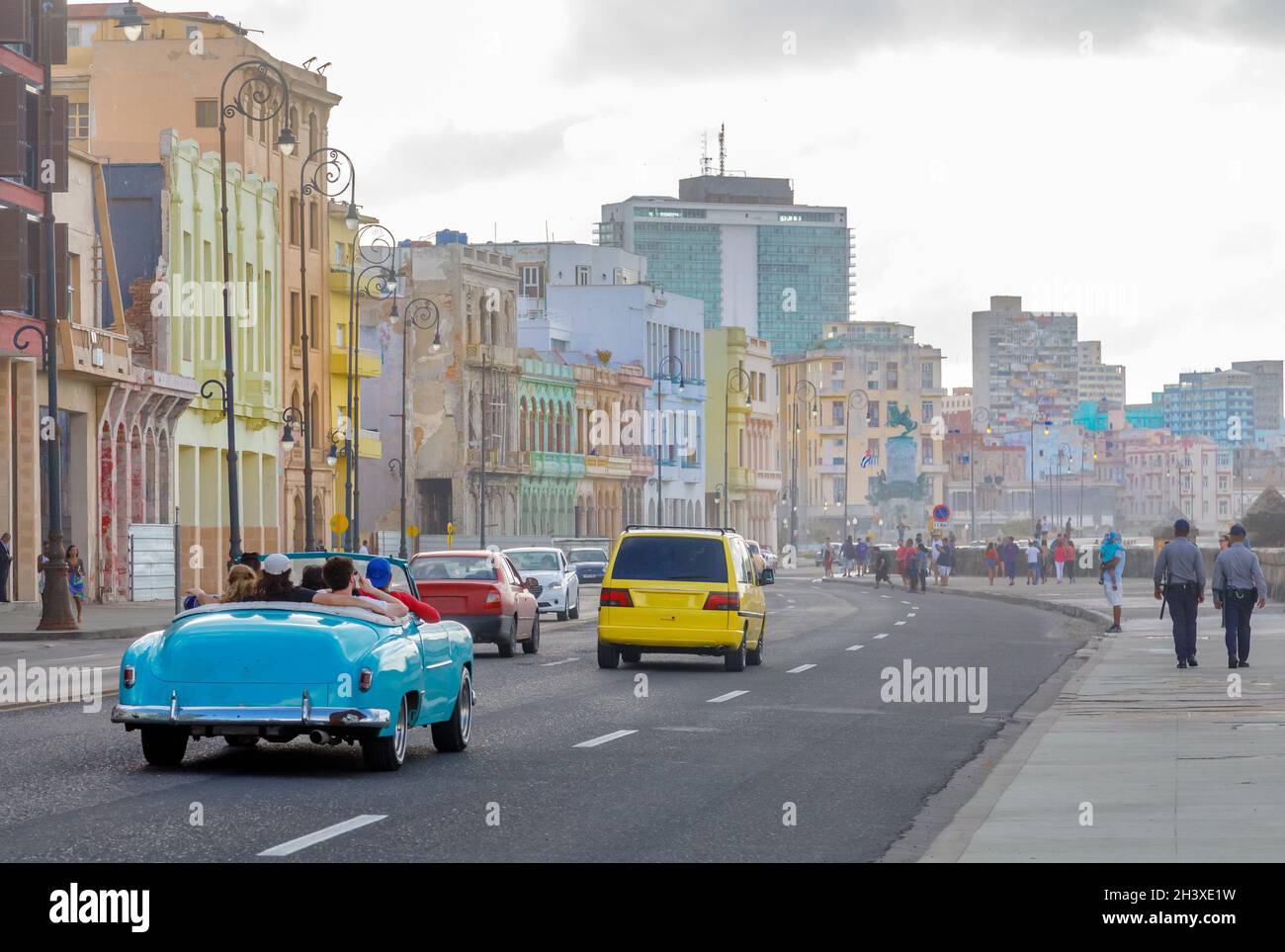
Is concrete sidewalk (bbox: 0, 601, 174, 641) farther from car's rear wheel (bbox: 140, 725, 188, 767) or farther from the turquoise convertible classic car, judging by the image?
the turquoise convertible classic car

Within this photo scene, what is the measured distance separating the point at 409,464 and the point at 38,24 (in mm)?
52070

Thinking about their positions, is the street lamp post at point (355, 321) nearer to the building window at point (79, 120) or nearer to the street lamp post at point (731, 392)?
the building window at point (79, 120)

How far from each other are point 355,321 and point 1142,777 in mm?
54239

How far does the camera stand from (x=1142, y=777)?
1475 cm

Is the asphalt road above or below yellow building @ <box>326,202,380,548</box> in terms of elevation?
below

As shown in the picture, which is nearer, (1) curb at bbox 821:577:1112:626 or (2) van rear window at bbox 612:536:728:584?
(2) van rear window at bbox 612:536:728:584

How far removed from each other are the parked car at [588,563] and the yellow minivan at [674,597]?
1838 inches

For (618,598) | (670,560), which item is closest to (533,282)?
(670,560)

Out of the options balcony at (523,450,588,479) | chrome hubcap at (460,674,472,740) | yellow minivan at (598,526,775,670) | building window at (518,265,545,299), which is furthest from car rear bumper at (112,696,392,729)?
building window at (518,265,545,299)

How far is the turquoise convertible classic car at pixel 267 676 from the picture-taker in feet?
47.4

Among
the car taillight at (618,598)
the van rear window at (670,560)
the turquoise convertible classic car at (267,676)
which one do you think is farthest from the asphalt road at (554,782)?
the van rear window at (670,560)

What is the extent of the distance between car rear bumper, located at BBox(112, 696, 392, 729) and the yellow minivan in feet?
44.6

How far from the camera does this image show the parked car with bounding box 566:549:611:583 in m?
75.8
